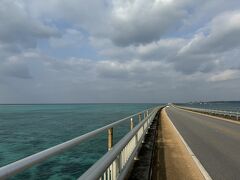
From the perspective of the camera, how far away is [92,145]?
84.0 feet

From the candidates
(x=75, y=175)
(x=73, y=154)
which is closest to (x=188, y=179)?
(x=75, y=175)

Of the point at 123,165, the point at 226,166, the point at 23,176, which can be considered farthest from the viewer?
the point at 23,176

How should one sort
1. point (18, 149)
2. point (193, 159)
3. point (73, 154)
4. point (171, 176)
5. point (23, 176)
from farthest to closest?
point (18, 149) → point (73, 154) → point (23, 176) → point (193, 159) → point (171, 176)

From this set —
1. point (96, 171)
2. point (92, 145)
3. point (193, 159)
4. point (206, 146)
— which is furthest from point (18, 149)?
point (96, 171)

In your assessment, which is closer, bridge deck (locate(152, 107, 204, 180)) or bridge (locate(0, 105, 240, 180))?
bridge (locate(0, 105, 240, 180))

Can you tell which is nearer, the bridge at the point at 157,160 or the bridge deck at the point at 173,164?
the bridge at the point at 157,160

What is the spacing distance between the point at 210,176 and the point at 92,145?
19.3 metres

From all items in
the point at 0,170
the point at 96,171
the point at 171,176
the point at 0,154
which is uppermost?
the point at 0,170

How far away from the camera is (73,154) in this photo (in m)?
21.8

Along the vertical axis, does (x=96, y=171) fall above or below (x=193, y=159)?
above

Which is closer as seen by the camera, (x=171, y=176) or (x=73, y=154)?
(x=171, y=176)

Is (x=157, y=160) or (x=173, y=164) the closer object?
(x=173, y=164)

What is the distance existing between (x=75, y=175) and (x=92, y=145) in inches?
373

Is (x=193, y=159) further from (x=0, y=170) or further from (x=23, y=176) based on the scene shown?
(x=23, y=176)
